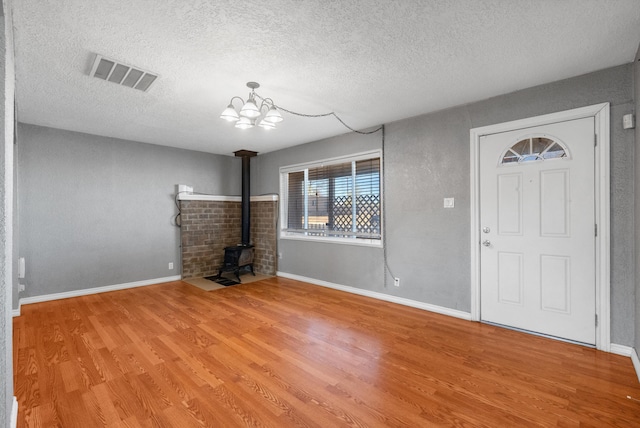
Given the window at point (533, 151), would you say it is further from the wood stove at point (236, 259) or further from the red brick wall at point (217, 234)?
the wood stove at point (236, 259)

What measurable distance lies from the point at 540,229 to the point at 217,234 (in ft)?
16.8

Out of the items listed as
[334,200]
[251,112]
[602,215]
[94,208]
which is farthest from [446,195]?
[94,208]

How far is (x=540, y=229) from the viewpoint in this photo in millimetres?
2809

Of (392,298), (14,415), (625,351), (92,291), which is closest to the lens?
(14,415)

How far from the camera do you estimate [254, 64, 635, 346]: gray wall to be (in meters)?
2.42

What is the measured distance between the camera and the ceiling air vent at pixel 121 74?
2.37 meters

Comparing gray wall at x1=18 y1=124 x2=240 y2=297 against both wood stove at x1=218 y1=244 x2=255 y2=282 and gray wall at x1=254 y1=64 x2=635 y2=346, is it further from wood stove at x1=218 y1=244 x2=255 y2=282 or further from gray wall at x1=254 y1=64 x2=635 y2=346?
gray wall at x1=254 y1=64 x2=635 y2=346

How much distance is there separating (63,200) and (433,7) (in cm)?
511

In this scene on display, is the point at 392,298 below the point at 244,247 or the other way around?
below

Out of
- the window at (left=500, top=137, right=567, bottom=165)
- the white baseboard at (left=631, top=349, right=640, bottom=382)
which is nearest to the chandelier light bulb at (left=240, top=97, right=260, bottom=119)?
the window at (left=500, top=137, right=567, bottom=165)

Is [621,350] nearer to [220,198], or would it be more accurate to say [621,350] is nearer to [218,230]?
[218,230]

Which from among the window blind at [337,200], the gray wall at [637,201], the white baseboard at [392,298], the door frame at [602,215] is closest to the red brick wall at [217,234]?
the window blind at [337,200]

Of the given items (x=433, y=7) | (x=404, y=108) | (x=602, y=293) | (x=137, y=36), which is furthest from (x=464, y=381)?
(x=137, y=36)

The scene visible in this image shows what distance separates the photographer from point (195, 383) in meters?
2.09
